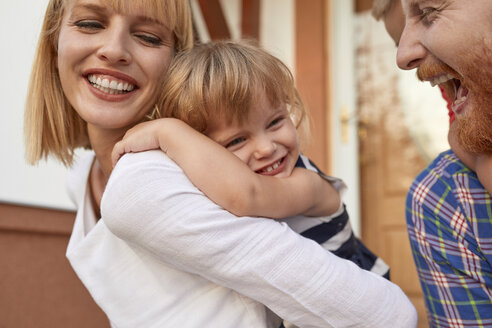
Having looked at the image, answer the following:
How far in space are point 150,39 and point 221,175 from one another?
473mm

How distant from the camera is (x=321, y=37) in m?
3.23

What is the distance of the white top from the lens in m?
0.86

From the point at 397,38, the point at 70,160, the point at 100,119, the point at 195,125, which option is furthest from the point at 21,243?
the point at 397,38

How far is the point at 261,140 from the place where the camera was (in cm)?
110


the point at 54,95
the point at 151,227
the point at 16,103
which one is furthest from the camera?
the point at 16,103

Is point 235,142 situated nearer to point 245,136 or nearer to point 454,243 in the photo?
point 245,136

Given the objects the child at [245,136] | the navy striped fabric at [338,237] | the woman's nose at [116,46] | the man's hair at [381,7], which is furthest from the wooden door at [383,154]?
the woman's nose at [116,46]

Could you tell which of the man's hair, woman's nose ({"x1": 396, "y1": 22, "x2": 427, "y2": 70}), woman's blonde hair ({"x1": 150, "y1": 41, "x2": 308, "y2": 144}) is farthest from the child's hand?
the man's hair

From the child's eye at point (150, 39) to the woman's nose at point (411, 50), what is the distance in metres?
0.58

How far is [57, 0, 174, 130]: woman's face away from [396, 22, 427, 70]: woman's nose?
57cm

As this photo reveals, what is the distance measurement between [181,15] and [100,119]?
1.12 feet

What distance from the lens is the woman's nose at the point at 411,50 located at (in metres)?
1.07

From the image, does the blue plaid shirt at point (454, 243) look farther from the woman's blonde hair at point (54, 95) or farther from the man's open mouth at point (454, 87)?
the woman's blonde hair at point (54, 95)

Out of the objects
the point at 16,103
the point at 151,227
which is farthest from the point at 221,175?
the point at 16,103
